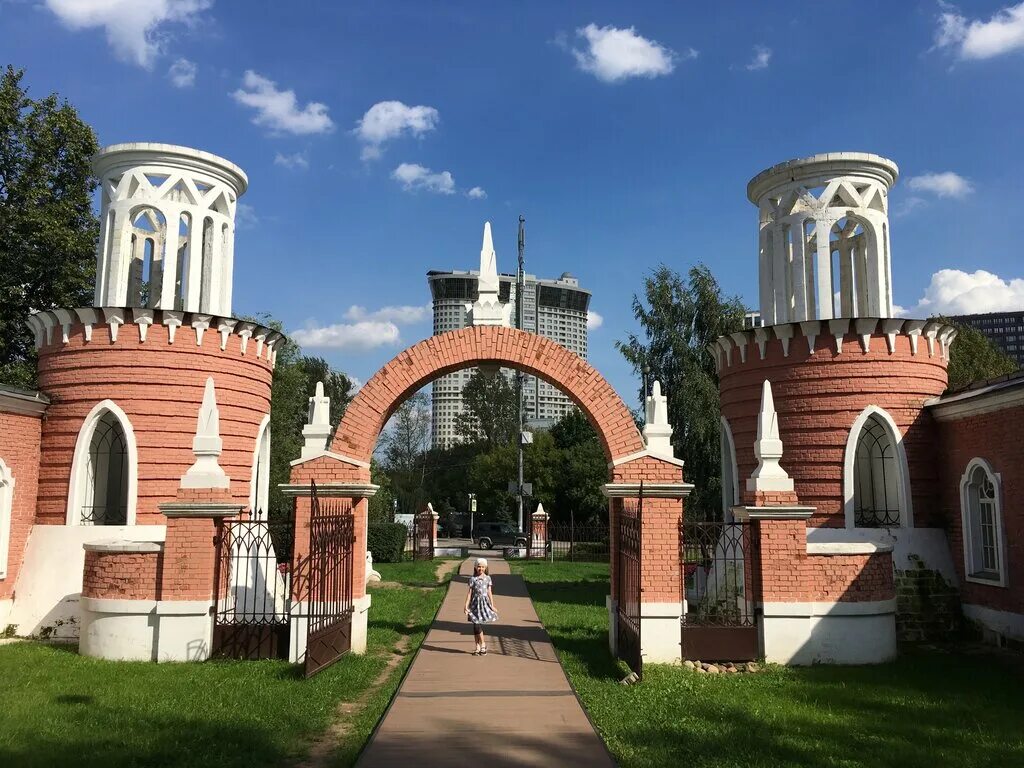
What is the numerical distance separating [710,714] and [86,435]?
35.3ft

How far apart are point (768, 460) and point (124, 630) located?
889 centimetres

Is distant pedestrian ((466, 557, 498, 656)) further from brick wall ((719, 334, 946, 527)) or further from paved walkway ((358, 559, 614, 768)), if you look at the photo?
brick wall ((719, 334, 946, 527))

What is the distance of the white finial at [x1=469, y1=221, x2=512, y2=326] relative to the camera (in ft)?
38.4

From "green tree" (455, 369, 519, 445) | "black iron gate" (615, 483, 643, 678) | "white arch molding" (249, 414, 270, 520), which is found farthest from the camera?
"green tree" (455, 369, 519, 445)

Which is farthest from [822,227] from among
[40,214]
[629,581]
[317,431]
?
[40,214]

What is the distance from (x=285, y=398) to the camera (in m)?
28.1

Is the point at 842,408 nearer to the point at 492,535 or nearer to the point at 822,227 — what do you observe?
the point at 822,227

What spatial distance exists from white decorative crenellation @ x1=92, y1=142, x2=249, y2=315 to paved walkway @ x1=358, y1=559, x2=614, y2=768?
8163 mm

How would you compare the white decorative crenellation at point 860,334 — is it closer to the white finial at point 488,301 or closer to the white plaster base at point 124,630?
the white finial at point 488,301

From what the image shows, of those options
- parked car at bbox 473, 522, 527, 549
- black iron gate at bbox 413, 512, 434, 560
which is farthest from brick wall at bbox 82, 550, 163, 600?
parked car at bbox 473, 522, 527, 549

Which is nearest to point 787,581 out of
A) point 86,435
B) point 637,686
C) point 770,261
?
point 637,686

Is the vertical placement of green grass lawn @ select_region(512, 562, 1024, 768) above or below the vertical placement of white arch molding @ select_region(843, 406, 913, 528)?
below

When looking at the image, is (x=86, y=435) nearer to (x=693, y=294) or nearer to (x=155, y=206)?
(x=155, y=206)

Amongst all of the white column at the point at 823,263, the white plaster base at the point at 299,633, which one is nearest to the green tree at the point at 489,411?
the white column at the point at 823,263
